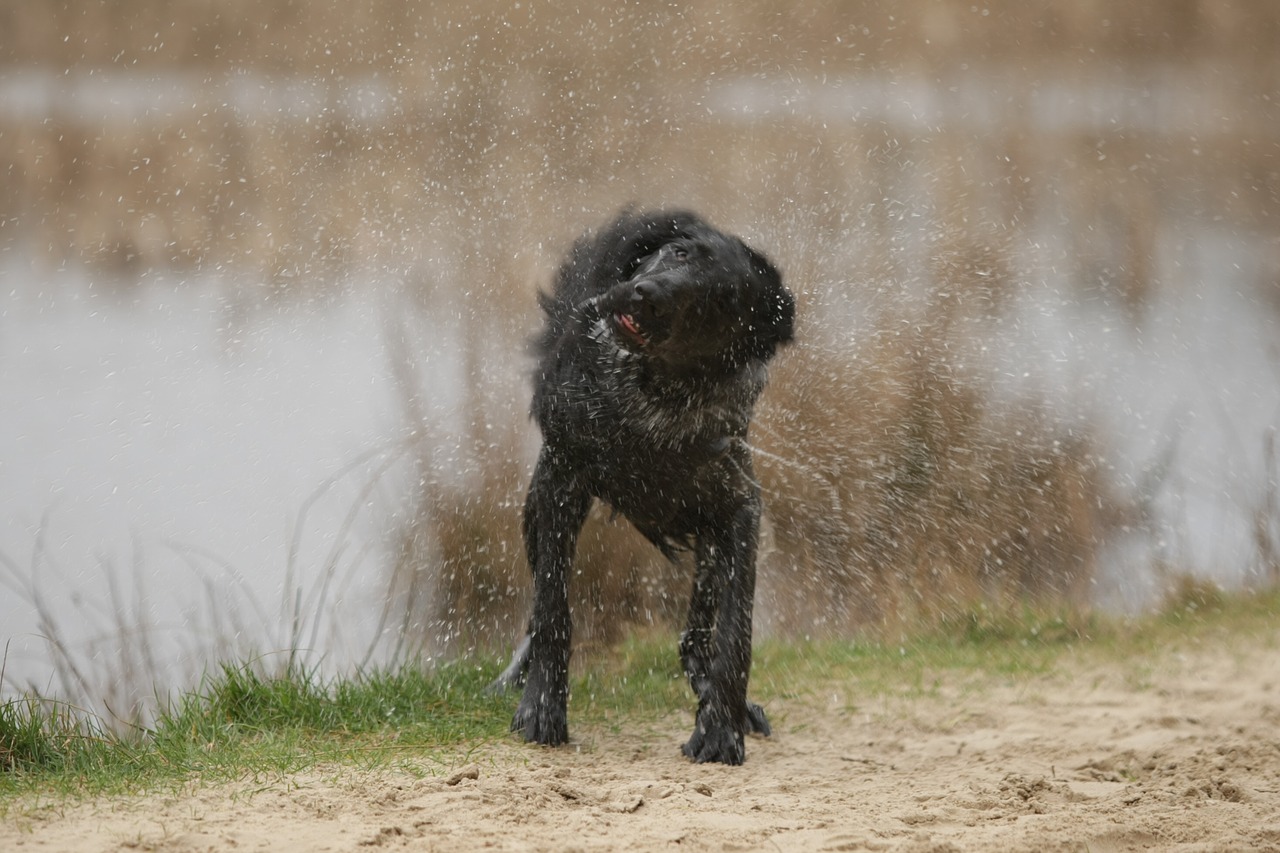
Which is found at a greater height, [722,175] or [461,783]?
[722,175]

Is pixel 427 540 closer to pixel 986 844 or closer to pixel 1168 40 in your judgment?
pixel 986 844

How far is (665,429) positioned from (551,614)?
2.48 ft

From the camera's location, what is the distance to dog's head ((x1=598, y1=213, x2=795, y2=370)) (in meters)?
3.68

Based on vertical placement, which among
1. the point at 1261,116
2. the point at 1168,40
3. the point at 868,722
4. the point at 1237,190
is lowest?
the point at 868,722

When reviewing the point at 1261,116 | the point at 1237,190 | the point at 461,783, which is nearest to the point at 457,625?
the point at 461,783

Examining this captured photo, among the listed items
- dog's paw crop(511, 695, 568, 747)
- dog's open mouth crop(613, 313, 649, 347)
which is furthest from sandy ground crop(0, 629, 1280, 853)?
dog's open mouth crop(613, 313, 649, 347)

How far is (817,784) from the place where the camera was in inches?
144

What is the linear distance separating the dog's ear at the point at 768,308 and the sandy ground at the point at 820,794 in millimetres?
1434

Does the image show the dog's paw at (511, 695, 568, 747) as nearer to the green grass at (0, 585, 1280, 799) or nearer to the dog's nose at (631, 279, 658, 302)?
the green grass at (0, 585, 1280, 799)

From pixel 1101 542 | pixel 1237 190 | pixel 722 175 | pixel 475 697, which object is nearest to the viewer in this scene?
pixel 475 697

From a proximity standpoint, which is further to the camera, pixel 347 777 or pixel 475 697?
pixel 475 697

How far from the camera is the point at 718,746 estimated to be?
3.95m

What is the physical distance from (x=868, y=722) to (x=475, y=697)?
1.57 metres

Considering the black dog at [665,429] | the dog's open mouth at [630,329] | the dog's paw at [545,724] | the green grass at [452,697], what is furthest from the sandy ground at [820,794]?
the dog's open mouth at [630,329]
